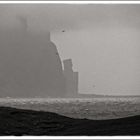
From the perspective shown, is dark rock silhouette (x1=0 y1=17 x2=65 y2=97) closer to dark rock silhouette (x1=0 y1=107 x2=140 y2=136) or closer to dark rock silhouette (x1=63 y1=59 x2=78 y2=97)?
dark rock silhouette (x1=63 y1=59 x2=78 y2=97)

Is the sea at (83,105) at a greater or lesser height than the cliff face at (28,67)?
lesser

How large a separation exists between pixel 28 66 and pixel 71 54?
0.95ft

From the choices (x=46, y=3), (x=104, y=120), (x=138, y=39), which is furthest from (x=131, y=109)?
(x=46, y=3)

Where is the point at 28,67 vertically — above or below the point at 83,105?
above

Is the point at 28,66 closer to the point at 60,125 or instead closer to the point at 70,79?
the point at 70,79

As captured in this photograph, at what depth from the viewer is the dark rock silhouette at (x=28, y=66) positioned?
1968 millimetres

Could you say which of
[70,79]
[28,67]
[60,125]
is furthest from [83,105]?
[28,67]

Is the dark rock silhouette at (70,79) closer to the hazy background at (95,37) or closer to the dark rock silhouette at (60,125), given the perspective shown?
the hazy background at (95,37)

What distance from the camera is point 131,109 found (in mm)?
1915

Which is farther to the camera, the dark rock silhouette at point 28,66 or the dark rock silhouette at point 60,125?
the dark rock silhouette at point 28,66


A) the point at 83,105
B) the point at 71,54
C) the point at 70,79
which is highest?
the point at 71,54

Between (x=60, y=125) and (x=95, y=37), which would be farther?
(x=95, y=37)

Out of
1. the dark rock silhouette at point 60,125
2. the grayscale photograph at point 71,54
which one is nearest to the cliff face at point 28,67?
the grayscale photograph at point 71,54

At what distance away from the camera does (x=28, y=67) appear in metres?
1.98
